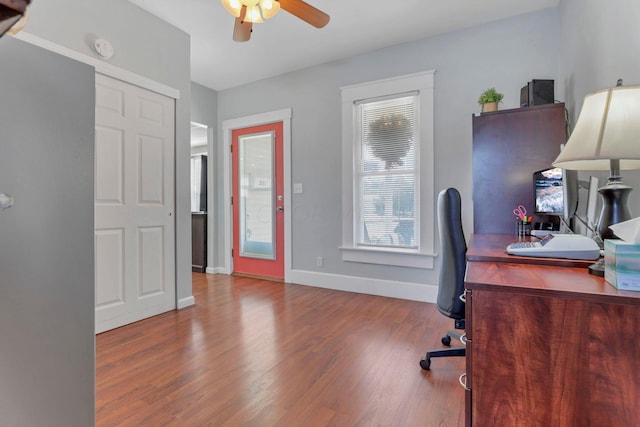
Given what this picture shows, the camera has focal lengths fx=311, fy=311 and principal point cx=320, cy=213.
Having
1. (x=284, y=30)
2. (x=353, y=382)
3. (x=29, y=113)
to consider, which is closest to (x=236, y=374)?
(x=353, y=382)

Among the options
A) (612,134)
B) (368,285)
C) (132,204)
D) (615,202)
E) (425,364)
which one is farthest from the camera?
(368,285)

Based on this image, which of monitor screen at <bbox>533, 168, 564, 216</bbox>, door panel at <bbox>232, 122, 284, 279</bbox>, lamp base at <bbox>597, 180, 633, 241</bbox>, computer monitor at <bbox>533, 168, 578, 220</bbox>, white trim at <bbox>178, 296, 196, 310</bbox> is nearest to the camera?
lamp base at <bbox>597, 180, 633, 241</bbox>

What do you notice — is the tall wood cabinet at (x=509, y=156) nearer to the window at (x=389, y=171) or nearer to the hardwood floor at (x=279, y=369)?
the window at (x=389, y=171)

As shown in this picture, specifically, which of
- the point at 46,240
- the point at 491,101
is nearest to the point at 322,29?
the point at 491,101

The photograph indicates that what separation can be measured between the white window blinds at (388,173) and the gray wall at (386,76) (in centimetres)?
24

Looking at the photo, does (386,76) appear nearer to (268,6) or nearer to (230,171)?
(268,6)

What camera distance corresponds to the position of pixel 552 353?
75 centimetres

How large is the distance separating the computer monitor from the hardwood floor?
1045 mm

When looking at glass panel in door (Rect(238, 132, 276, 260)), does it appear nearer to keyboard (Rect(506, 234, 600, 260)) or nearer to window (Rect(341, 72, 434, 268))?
window (Rect(341, 72, 434, 268))

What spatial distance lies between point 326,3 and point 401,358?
2.72 m

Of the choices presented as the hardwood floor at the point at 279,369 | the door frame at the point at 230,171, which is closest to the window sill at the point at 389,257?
the hardwood floor at the point at 279,369

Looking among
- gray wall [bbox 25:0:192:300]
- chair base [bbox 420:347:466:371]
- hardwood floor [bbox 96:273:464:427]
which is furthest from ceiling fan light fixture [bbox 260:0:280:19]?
chair base [bbox 420:347:466:371]

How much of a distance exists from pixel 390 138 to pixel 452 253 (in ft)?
6.24

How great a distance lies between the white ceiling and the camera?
101 inches
